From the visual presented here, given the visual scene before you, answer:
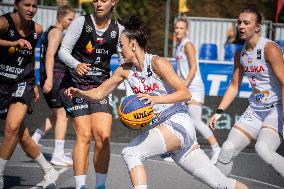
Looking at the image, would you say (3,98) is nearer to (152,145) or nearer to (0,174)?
(0,174)

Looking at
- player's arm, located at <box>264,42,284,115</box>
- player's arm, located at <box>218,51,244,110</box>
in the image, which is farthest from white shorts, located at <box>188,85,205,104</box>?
player's arm, located at <box>264,42,284,115</box>

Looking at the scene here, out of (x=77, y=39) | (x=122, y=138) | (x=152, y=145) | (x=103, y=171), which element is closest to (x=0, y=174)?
(x=103, y=171)

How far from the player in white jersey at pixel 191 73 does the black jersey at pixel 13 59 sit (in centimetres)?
383

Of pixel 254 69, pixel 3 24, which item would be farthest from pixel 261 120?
pixel 3 24

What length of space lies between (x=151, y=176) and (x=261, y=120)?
7.17ft

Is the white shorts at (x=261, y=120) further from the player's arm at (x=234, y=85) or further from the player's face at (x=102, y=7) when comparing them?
the player's face at (x=102, y=7)

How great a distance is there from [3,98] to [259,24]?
9.66 ft

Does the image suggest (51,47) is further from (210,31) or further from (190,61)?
(210,31)

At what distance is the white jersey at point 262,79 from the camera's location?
8.62m

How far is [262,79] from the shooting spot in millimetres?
8680

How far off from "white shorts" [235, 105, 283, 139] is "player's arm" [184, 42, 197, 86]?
3683 mm

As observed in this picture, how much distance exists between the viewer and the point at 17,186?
915 centimetres

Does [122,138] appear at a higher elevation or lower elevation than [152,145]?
lower

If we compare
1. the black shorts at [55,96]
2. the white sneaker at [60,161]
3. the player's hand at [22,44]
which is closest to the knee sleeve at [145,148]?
the player's hand at [22,44]
